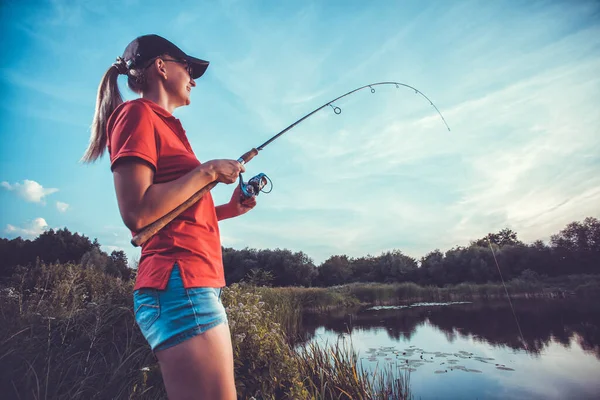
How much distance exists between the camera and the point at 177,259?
3.48 feet

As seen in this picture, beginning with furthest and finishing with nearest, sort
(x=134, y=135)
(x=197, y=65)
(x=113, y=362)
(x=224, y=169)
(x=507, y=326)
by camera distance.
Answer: (x=507, y=326)
(x=113, y=362)
(x=197, y=65)
(x=224, y=169)
(x=134, y=135)

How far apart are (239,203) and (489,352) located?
9.78 metres

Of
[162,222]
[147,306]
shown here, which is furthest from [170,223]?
[147,306]

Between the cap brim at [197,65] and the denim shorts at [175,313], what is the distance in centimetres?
110

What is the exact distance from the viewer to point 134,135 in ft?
3.51

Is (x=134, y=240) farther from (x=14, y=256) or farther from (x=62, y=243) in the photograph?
(x=14, y=256)

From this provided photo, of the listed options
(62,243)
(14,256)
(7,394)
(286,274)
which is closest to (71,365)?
(7,394)

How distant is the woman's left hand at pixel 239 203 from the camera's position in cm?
179

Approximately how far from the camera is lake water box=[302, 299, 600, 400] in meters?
6.41

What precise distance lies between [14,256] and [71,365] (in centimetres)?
3488

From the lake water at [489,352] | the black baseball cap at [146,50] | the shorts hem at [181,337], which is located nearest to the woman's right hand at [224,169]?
the shorts hem at [181,337]

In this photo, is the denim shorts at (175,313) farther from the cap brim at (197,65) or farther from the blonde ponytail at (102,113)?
the cap brim at (197,65)

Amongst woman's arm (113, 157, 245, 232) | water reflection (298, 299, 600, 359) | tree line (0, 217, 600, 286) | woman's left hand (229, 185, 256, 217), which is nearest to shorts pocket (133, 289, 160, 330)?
woman's arm (113, 157, 245, 232)

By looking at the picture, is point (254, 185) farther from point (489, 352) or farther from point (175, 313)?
point (489, 352)
